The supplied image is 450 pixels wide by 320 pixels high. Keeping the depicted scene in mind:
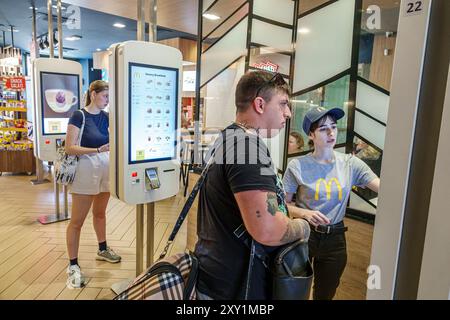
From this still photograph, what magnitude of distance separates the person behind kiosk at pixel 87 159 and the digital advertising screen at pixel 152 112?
0.70 metres

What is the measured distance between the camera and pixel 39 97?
12.8ft

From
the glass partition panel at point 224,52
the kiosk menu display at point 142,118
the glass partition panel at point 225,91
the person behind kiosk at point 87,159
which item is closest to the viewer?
the kiosk menu display at point 142,118

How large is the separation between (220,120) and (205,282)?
2.63 meters

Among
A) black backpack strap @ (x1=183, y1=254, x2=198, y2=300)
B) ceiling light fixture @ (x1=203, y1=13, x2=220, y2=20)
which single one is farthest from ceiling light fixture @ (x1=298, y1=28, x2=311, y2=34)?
black backpack strap @ (x1=183, y1=254, x2=198, y2=300)

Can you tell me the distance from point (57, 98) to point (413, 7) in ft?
14.0

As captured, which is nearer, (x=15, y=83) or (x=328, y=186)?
(x=328, y=186)

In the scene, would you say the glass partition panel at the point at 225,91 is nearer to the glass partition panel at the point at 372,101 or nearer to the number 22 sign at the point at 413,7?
the glass partition panel at the point at 372,101

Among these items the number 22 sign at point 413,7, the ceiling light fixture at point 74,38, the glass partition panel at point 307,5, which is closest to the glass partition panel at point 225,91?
the glass partition panel at point 307,5

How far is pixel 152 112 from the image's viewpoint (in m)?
2.20

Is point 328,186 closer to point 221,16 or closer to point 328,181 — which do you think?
point 328,181

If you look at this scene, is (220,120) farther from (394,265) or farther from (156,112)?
(394,265)

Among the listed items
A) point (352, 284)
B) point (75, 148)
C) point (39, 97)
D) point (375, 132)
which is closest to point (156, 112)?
point (75, 148)

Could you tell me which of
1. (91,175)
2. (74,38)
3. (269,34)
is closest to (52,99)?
(91,175)

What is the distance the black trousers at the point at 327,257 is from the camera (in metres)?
1.79
